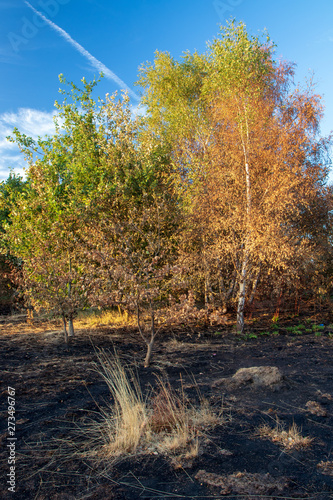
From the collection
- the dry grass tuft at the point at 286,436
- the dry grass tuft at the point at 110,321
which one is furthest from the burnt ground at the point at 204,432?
the dry grass tuft at the point at 110,321

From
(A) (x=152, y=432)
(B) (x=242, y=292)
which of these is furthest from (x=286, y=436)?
(B) (x=242, y=292)

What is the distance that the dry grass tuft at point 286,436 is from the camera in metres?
3.72

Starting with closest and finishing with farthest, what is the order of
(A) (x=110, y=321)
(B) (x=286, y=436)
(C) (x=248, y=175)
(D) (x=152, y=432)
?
(B) (x=286, y=436) < (D) (x=152, y=432) < (C) (x=248, y=175) < (A) (x=110, y=321)

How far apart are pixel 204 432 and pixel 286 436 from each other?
887mm

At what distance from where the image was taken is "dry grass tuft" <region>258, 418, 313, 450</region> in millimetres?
3719

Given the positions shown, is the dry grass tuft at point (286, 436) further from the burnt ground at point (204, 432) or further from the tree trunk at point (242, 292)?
the tree trunk at point (242, 292)

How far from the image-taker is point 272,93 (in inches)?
594

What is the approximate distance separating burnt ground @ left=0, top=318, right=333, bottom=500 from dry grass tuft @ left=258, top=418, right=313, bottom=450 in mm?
65

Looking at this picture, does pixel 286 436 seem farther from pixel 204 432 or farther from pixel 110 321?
pixel 110 321

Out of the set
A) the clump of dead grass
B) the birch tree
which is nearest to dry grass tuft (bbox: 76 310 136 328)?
the birch tree

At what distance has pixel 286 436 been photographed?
12.7 ft

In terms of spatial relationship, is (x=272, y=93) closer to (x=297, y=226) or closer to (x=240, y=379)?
(x=297, y=226)

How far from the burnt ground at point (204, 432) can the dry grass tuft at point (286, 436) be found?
0.21 feet

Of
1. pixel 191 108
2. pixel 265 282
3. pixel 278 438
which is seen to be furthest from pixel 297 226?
pixel 278 438
